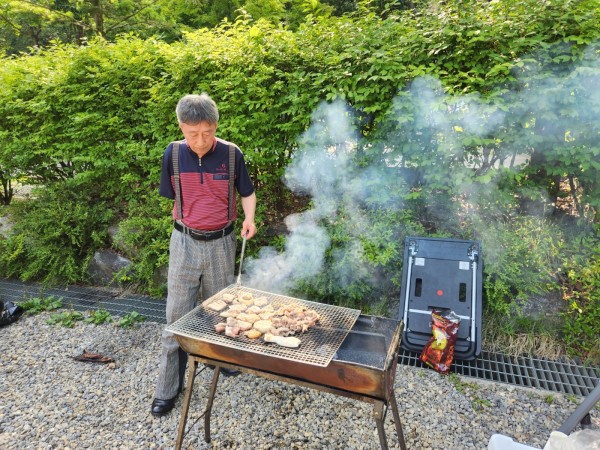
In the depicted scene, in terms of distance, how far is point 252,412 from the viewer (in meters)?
3.23

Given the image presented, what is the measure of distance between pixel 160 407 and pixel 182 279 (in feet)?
3.44

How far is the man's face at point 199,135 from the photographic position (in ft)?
9.20

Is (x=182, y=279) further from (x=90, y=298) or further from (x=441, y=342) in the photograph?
(x=90, y=298)

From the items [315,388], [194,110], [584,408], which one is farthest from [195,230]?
[584,408]

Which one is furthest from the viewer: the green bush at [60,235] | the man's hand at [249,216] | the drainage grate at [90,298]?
the green bush at [60,235]

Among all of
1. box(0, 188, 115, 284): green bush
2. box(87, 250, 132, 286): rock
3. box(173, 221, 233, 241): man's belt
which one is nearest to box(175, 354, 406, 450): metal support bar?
box(173, 221, 233, 241): man's belt

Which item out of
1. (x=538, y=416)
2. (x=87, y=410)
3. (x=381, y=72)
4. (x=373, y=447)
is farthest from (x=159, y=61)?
(x=538, y=416)

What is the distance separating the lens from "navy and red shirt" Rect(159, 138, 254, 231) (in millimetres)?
3090

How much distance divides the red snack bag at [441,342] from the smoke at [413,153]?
0.93 meters

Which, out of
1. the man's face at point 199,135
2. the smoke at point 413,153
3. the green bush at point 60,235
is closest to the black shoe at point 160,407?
Answer: the smoke at point 413,153

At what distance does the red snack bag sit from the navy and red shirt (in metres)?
2.07

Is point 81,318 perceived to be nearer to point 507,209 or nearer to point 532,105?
point 507,209

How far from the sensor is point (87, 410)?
3.28 m

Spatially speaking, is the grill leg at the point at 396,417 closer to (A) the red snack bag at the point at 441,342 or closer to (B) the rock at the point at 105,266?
(A) the red snack bag at the point at 441,342
